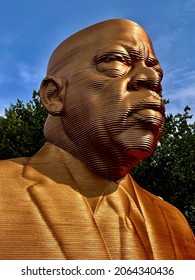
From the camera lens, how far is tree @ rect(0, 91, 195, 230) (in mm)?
18578

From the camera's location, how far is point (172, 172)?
18.8 metres

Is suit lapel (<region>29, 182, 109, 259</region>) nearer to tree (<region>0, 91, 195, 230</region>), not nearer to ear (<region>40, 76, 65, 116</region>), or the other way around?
ear (<region>40, 76, 65, 116</region>)

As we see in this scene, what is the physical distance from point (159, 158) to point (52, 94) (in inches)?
520

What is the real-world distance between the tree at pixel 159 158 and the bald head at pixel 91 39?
39.6 feet

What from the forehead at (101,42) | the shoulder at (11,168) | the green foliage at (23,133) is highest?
the green foliage at (23,133)

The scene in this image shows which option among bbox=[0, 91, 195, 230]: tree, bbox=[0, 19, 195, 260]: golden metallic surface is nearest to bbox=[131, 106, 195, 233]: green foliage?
A: bbox=[0, 91, 195, 230]: tree

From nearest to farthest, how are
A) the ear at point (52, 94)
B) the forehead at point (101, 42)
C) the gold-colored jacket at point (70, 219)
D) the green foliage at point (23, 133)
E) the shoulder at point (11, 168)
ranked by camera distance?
the gold-colored jacket at point (70, 219) < the shoulder at point (11, 168) < the forehead at point (101, 42) < the ear at point (52, 94) < the green foliage at point (23, 133)

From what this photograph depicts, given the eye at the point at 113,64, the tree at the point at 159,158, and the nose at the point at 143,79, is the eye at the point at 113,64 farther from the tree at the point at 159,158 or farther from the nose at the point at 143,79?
the tree at the point at 159,158

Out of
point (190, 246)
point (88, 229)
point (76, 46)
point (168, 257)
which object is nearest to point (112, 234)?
point (88, 229)

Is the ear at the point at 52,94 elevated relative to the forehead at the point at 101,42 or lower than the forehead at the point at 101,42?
lower

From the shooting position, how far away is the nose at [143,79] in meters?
5.80

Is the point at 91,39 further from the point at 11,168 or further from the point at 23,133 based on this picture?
the point at 23,133

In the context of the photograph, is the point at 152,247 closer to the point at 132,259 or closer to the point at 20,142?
the point at 132,259

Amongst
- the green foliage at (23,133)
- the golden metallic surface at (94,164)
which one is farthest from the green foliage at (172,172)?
the golden metallic surface at (94,164)
